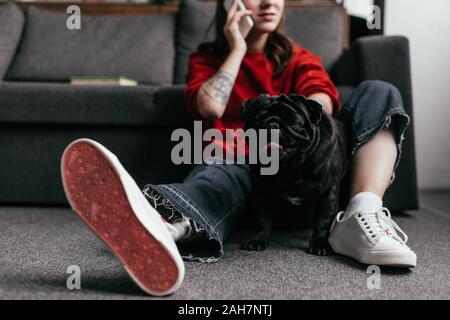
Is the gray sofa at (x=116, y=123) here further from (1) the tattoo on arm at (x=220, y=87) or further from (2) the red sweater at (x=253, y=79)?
(1) the tattoo on arm at (x=220, y=87)

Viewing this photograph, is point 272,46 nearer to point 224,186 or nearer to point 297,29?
point 224,186

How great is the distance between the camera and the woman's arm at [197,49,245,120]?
124 centimetres

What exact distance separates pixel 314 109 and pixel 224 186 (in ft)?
0.96

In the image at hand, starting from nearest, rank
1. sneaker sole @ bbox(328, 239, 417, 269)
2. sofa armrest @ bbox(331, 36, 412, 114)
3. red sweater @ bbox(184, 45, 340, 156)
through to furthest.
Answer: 1. sneaker sole @ bbox(328, 239, 417, 269)
2. red sweater @ bbox(184, 45, 340, 156)
3. sofa armrest @ bbox(331, 36, 412, 114)

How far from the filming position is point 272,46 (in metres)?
1.40

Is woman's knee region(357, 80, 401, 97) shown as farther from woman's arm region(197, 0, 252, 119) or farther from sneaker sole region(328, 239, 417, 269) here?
sneaker sole region(328, 239, 417, 269)

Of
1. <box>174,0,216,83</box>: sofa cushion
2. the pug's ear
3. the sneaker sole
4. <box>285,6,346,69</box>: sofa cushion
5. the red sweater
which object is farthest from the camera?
<box>174,0,216,83</box>: sofa cushion

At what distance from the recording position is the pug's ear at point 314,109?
1.01m

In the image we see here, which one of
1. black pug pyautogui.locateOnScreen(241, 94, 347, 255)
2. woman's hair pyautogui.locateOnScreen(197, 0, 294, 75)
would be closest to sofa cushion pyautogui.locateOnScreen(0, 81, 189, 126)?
woman's hair pyautogui.locateOnScreen(197, 0, 294, 75)

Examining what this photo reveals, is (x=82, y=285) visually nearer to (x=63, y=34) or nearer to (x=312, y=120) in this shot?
(x=312, y=120)

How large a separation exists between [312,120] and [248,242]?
343 mm

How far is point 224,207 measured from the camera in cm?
111

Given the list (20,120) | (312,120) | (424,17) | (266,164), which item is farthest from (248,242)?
(424,17)
